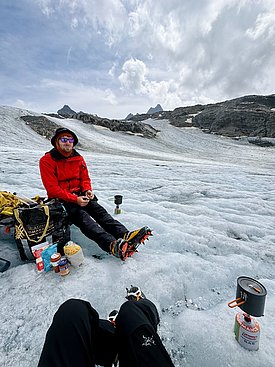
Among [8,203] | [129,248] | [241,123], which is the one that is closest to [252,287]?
[129,248]

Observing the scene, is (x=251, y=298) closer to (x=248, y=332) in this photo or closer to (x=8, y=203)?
(x=248, y=332)

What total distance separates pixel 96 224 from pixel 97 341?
5.05ft

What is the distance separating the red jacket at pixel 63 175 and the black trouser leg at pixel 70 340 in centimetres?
185

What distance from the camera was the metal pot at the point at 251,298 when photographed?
1397 mm

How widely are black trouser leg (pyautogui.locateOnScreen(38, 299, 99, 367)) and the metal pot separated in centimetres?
96

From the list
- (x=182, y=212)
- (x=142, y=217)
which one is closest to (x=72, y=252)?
(x=142, y=217)

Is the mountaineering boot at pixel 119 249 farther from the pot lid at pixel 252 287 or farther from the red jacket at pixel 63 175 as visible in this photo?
the pot lid at pixel 252 287

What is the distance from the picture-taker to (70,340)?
1154 mm

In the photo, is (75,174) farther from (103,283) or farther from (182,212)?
(182,212)

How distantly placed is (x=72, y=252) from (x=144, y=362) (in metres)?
1.43

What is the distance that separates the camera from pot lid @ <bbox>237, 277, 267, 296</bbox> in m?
1.43

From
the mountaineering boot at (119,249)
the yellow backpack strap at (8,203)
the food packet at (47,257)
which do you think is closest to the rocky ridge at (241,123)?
the mountaineering boot at (119,249)

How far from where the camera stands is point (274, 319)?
1.81 metres

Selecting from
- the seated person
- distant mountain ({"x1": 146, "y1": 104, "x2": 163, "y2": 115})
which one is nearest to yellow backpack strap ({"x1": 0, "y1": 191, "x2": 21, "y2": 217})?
the seated person
